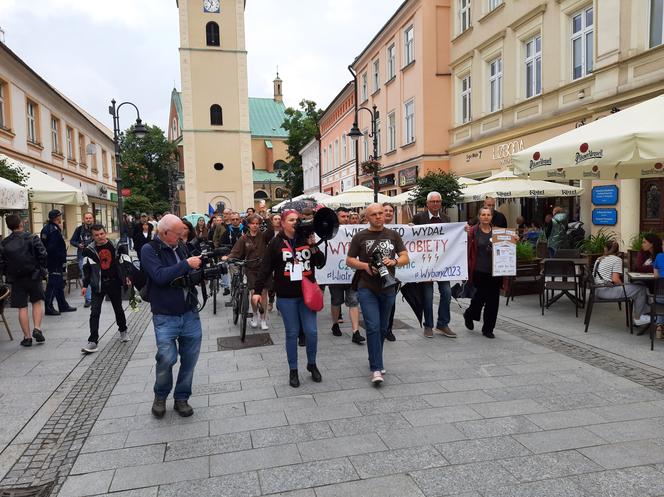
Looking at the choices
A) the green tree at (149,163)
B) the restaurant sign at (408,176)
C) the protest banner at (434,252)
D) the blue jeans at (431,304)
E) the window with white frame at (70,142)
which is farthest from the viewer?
the green tree at (149,163)

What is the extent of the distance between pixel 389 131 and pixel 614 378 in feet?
77.1

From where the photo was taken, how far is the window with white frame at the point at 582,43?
533 inches

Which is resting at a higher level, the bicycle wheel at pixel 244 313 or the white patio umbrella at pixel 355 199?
the white patio umbrella at pixel 355 199

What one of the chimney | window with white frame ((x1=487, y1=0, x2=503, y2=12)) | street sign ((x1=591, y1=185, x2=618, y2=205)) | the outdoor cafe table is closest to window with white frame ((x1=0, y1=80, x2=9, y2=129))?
window with white frame ((x1=487, y1=0, x2=503, y2=12))

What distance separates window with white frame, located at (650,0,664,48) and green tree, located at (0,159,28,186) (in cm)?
1387

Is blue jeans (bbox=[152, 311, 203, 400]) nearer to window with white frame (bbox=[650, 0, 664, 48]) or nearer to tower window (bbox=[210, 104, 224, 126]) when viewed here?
window with white frame (bbox=[650, 0, 664, 48])

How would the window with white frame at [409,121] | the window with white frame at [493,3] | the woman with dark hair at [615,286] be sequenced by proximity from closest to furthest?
1. the woman with dark hair at [615,286]
2. the window with white frame at [493,3]
3. the window with white frame at [409,121]

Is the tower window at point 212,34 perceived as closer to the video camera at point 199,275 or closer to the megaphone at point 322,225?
the megaphone at point 322,225

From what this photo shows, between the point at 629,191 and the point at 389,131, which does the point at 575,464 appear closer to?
the point at 629,191

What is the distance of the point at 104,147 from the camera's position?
36.0 meters

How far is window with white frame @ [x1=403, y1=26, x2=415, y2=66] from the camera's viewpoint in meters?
23.1

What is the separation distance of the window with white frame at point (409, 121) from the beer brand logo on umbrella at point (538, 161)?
54.0 feet

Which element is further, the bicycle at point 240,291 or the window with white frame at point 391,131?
the window with white frame at point 391,131

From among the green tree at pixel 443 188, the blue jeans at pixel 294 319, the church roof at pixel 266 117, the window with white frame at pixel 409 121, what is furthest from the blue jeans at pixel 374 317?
the church roof at pixel 266 117
